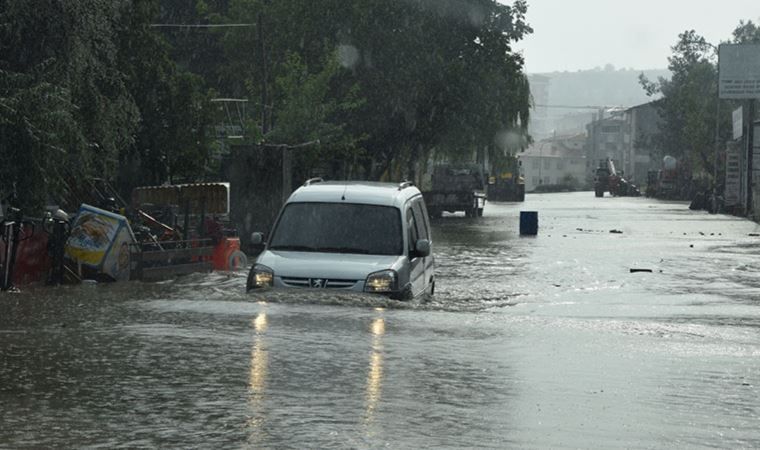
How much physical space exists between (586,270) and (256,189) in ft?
26.4

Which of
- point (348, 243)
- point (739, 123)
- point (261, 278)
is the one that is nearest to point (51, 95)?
point (348, 243)

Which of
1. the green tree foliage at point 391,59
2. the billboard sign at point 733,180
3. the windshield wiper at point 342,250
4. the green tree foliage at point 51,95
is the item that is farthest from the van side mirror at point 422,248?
the billboard sign at point 733,180

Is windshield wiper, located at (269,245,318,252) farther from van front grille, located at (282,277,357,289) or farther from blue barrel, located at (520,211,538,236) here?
blue barrel, located at (520,211,538,236)

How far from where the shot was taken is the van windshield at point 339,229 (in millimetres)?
16547

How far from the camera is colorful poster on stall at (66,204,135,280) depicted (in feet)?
69.3

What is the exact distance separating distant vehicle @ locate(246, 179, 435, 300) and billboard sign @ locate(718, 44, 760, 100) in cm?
6229

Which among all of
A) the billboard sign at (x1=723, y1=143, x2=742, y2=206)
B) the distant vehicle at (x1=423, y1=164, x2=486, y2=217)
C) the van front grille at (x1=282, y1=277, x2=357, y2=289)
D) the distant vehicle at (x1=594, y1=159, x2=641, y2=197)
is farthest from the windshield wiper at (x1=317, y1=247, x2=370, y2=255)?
the distant vehicle at (x1=594, y1=159, x2=641, y2=197)

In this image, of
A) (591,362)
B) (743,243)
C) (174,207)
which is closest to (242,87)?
(743,243)

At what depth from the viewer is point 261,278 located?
15.6 metres

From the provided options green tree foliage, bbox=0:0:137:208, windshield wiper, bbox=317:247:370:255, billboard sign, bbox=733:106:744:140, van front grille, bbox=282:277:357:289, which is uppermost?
billboard sign, bbox=733:106:744:140

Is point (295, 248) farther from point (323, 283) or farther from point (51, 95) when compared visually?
point (51, 95)

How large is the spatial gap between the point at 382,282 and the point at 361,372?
4423 millimetres

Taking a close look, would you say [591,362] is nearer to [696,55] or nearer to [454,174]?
[454,174]

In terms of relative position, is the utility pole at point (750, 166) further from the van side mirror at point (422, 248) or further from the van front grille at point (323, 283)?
the van front grille at point (323, 283)
